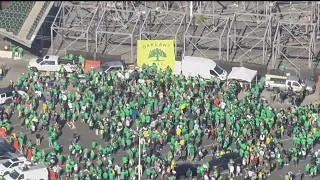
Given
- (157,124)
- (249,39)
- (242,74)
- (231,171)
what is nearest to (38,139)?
(157,124)

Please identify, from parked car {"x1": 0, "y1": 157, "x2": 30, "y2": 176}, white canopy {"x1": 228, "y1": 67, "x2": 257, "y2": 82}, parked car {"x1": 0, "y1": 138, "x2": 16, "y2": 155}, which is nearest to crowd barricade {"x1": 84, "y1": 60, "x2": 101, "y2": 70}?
white canopy {"x1": 228, "y1": 67, "x2": 257, "y2": 82}

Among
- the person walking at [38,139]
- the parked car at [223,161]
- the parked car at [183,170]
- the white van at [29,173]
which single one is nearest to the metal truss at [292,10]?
the parked car at [223,161]

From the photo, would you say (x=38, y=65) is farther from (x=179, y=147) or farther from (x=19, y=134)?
(x=179, y=147)

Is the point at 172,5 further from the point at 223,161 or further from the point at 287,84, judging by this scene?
the point at 223,161

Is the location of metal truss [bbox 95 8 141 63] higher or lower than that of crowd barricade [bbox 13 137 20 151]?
higher

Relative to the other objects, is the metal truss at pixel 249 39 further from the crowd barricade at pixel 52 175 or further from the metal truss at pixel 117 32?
the crowd barricade at pixel 52 175

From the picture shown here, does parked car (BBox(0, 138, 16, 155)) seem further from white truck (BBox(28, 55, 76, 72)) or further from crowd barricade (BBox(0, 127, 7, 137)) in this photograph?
white truck (BBox(28, 55, 76, 72))

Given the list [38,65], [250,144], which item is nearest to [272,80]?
[250,144]
